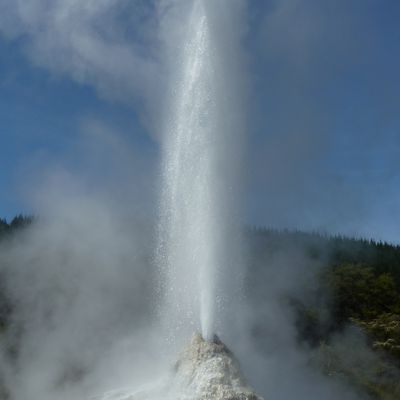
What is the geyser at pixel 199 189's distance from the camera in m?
7.96

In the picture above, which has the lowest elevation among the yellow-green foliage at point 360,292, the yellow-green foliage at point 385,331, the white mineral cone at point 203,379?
the white mineral cone at point 203,379

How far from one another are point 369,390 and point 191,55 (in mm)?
10506

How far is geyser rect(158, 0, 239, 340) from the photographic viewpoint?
7961 millimetres

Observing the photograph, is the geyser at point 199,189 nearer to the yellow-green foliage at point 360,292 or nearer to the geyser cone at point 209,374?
the geyser cone at point 209,374

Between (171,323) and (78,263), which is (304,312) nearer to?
(78,263)

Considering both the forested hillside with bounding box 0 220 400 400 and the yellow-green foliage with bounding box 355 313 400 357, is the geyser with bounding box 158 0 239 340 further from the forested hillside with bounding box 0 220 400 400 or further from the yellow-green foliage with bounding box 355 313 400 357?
the yellow-green foliage with bounding box 355 313 400 357

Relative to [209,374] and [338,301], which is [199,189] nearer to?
[209,374]

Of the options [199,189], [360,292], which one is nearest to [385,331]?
[360,292]

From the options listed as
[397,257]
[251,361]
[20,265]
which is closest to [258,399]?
[251,361]

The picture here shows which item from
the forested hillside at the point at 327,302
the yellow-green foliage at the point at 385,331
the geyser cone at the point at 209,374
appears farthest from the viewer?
the yellow-green foliage at the point at 385,331

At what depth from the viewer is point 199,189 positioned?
8.23m

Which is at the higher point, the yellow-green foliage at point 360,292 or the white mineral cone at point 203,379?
the yellow-green foliage at point 360,292

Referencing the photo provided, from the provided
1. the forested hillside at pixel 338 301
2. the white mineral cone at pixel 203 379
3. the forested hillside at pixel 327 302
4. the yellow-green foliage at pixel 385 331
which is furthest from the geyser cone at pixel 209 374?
the yellow-green foliage at pixel 385 331

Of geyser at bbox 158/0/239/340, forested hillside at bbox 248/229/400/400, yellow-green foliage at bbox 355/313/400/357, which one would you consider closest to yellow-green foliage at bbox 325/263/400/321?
forested hillside at bbox 248/229/400/400
